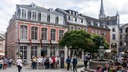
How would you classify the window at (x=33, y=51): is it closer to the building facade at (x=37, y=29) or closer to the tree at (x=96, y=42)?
the building facade at (x=37, y=29)

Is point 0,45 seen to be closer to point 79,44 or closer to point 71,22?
point 71,22

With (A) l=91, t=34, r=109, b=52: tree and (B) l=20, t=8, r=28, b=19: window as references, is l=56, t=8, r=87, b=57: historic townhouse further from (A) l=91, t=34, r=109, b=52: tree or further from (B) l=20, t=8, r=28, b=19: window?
(B) l=20, t=8, r=28, b=19: window

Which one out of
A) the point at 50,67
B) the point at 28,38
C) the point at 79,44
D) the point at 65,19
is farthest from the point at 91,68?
the point at 65,19

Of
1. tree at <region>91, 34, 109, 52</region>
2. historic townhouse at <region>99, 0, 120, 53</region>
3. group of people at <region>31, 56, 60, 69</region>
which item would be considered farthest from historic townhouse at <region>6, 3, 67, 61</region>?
historic townhouse at <region>99, 0, 120, 53</region>

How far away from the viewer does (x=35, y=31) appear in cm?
4881

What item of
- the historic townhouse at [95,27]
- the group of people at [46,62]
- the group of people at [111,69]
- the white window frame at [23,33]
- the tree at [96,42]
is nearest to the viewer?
the group of people at [111,69]

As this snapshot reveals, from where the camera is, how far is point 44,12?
50.5 m

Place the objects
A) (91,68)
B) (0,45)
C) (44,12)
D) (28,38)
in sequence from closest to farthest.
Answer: (91,68)
(28,38)
(44,12)
(0,45)

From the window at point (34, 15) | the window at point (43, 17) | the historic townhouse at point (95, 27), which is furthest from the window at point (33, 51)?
the historic townhouse at point (95, 27)

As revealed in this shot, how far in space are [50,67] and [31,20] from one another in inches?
707

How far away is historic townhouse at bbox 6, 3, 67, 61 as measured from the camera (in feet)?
150

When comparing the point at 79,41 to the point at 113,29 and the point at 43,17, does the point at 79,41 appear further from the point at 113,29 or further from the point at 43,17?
the point at 113,29

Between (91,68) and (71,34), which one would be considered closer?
(91,68)

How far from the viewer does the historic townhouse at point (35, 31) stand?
150ft
